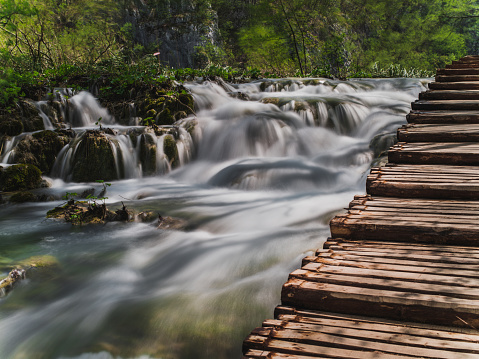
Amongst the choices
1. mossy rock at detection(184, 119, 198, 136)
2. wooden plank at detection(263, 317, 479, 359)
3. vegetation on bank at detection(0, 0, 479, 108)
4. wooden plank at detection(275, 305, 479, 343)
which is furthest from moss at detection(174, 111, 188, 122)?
wooden plank at detection(263, 317, 479, 359)

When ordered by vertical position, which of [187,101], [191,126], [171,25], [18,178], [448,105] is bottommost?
[18,178]

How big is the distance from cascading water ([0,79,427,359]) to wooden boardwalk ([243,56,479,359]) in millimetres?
1213

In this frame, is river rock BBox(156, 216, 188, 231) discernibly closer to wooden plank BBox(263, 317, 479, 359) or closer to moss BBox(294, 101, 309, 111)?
wooden plank BBox(263, 317, 479, 359)

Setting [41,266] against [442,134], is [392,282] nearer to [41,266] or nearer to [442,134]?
[442,134]

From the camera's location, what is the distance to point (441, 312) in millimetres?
1453

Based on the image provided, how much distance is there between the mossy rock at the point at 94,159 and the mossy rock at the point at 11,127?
1663 millimetres

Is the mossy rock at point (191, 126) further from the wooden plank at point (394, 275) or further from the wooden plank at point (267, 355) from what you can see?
the wooden plank at point (267, 355)

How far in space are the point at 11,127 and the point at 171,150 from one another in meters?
3.46

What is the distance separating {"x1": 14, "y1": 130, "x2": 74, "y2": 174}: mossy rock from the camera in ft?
24.9

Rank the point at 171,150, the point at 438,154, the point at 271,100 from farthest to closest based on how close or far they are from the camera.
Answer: the point at 271,100 < the point at 171,150 < the point at 438,154

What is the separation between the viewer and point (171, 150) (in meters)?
8.14

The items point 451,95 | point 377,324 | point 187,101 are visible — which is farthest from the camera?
point 187,101

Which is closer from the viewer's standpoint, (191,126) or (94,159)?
(94,159)

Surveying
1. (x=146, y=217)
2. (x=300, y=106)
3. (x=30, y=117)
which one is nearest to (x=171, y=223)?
(x=146, y=217)
